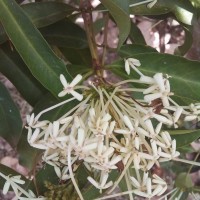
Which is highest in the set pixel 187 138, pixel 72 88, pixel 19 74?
pixel 72 88

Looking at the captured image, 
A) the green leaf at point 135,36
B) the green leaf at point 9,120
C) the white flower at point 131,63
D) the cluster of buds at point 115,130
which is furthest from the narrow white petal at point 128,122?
the green leaf at point 135,36

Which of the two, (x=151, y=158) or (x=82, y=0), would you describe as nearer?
(x=151, y=158)

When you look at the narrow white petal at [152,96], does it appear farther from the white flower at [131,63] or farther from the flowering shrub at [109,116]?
the white flower at [131,63]

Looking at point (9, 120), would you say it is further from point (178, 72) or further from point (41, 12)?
point (178, 72)

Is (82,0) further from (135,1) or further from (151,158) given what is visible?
(151,158)

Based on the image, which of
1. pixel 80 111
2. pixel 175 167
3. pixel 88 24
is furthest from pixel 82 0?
pixel 175 167

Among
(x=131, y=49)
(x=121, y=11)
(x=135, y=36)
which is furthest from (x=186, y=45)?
(x=121, y=11)

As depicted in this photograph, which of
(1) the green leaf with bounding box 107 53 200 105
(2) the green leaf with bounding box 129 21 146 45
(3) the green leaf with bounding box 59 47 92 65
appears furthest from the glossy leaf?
(1) the green leaf with bounding box 107 53 200 105
